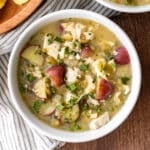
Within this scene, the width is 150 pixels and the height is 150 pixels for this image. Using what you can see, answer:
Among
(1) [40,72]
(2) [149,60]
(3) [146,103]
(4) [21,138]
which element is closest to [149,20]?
(2) [149,60]

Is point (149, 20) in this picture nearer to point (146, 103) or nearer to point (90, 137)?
point (146, 103)

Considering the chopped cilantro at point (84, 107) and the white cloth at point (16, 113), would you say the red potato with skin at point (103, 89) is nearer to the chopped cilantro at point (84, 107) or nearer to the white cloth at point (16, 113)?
the chopped cilantro at point (84, 107)

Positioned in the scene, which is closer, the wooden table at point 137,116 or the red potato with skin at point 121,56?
the red potato with skin at point 121,56

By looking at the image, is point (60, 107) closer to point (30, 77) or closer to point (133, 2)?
point (30, 77)

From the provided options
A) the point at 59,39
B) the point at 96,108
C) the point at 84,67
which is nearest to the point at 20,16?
the point at 59,39

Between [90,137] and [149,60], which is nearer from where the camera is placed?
[90,137]

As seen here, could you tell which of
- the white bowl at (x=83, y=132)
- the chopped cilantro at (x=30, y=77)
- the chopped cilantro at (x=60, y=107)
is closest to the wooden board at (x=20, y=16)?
the white bowl at (x=83, y=132)
